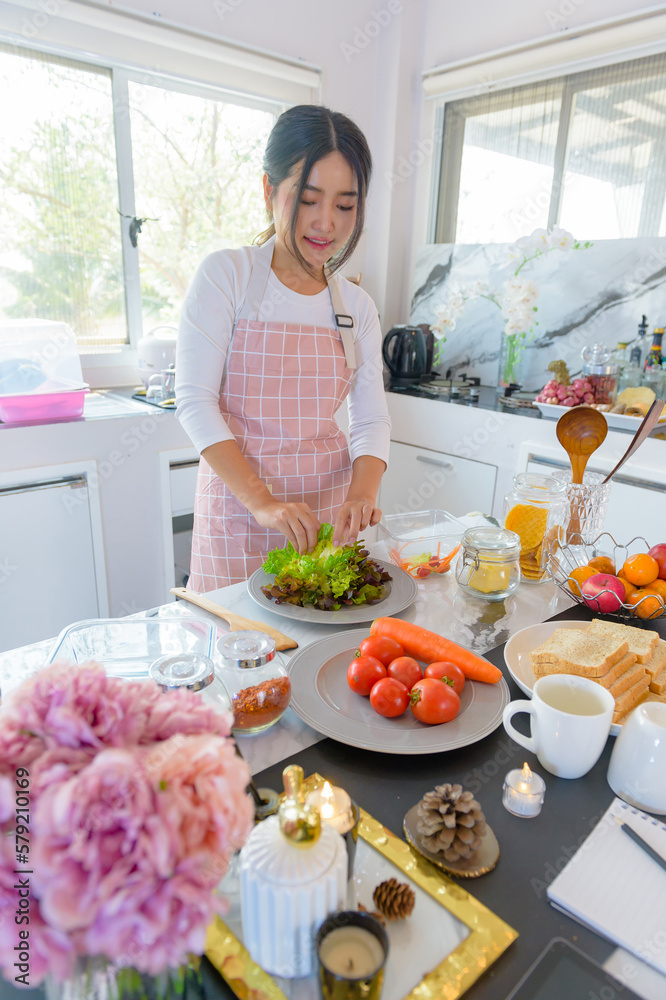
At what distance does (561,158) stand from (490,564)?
2279mm

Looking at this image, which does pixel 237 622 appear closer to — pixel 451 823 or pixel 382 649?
pixel 382 649

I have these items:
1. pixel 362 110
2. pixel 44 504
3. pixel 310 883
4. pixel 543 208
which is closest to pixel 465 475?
pixel 543 208

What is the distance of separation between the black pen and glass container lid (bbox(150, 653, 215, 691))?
0.44m

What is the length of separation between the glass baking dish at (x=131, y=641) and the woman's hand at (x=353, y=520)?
0.42 meters

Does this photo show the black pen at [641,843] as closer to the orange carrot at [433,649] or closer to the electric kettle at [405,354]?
the orange carrot at [433,649]

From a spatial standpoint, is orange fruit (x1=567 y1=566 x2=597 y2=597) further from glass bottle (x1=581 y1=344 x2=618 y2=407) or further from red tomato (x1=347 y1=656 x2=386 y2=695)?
glass bottle (x1=581 y1=344 x2=618 y2=407)

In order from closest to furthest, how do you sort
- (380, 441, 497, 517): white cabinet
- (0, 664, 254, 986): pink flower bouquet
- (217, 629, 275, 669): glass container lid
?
(0, 664, 254, 986): pink flower bouquet < (217, 629, 275, 669): glass container lid < (380, 441, 497, 517): white cabinet

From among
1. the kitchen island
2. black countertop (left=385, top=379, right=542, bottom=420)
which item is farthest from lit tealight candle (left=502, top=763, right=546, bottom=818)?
black countertop (left=385, top=379, right=542, bottom=420)

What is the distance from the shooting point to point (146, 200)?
8.30 feet

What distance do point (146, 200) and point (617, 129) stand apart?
6.09 feet

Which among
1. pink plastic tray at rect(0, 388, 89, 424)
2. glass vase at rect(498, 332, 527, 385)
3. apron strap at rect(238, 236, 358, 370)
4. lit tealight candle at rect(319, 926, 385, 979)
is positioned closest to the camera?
lit tealight candle at rect(319, 926, 385, 979)

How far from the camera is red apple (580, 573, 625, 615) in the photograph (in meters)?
1.02

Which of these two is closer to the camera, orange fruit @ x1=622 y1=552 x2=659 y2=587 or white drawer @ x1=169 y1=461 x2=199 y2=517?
orange fruit @ x1=622 y1=552 x2=659 y2=587

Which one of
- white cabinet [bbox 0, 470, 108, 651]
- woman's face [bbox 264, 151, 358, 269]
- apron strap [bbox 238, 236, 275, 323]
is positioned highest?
woman's face [bbox 264, 151, 358, 269]
